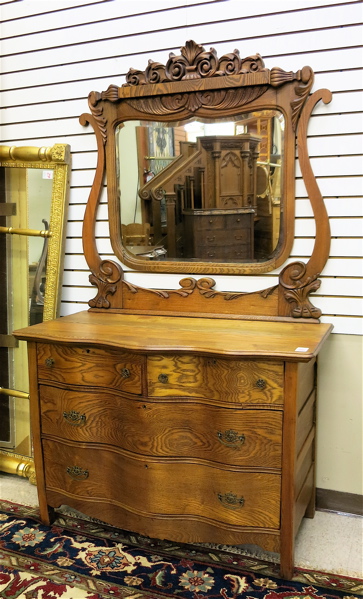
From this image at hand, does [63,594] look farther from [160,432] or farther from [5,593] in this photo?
[160,432]

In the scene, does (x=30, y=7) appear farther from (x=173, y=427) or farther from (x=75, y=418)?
(x=173, y=427)

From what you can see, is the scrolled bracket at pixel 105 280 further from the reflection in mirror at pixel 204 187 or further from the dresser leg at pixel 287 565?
the dresser leg at pixel 287 565

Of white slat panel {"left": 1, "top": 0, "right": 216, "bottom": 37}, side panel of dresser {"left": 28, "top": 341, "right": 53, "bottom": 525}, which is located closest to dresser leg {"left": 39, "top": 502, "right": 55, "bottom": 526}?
side panel of dresser {"left": 28, "top": 341, "right": 53, "bottom": 525}

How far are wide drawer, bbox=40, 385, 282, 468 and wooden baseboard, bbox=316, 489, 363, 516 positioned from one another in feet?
2.57

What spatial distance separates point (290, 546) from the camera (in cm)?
235

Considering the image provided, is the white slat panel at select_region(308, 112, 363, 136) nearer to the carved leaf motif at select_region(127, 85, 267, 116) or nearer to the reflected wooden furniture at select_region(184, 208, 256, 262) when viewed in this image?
the carved leaf motif at select_region(127, 85, 267, 116)

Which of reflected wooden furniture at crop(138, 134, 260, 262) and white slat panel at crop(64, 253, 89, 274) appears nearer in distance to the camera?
reflected wooden furniture at crop(138, 134, 260, 262)

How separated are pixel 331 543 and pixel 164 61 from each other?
2.57 m

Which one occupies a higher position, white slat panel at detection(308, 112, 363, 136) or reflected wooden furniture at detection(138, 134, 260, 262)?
white slat panel at detection(308, 112, 363, 136)

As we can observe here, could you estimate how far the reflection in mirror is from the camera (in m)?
2.75

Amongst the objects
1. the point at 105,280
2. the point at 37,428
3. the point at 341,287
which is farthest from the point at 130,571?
the point at 341,287

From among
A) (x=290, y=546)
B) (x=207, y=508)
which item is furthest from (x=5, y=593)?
(x=290, y=546)

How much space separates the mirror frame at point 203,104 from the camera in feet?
8.71

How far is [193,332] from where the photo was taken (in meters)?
2.61
